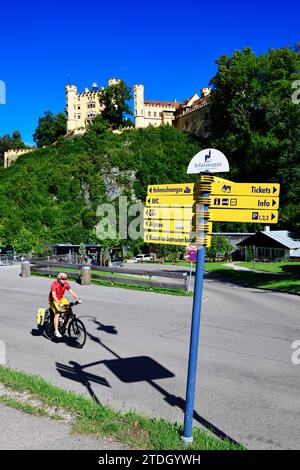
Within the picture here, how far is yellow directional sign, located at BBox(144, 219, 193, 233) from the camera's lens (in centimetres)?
555

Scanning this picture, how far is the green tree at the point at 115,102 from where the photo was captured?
307 feet

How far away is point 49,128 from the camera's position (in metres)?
113

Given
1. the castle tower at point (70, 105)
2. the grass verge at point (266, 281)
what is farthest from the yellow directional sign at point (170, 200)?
the castle tower at point (70, 105)

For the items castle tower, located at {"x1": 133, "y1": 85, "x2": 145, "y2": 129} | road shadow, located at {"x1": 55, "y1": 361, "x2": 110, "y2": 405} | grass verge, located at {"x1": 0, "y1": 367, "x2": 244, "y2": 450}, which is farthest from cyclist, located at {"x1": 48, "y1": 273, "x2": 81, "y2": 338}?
castle tower, located at {"x1": 133, "y1": 85, "x2": 145, "y2": 129}

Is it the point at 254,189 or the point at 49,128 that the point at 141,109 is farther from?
the point at 254,189

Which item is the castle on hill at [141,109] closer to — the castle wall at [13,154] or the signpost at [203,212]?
the castle wall at [13,154]

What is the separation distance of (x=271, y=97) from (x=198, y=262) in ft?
199

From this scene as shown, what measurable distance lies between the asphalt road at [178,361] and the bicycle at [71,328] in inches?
9.8

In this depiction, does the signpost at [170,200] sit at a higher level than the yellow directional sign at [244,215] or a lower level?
higher

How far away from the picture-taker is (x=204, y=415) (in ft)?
22.2
